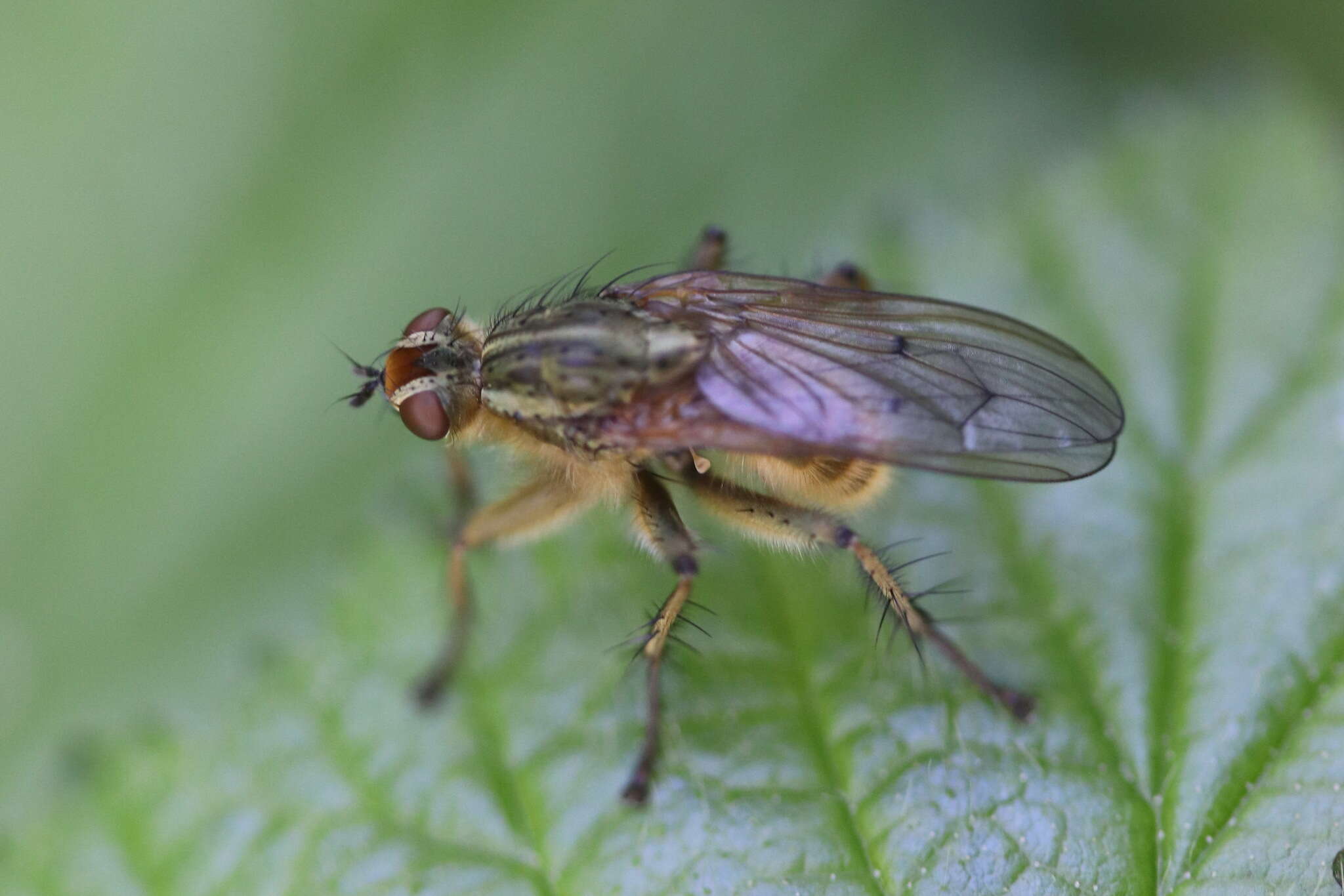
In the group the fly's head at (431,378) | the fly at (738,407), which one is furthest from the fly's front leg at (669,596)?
the fly's head at (431,378)

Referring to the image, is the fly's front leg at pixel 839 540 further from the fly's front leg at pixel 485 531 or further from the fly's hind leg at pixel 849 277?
the fly's hind leg at pixel 849 277

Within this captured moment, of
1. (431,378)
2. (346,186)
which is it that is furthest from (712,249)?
(346,186)

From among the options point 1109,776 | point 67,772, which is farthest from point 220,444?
point 1109,776

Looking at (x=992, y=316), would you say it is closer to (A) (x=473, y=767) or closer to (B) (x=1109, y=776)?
(B) (x=1109, y=776)

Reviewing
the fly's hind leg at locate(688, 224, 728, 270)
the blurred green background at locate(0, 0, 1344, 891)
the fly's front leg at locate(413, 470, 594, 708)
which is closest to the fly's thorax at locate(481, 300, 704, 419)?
the fly's front leg at locate(413, 470, 594, 708)

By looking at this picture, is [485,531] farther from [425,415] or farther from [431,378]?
[431,378]

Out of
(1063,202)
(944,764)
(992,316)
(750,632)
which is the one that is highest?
(1063,202)
